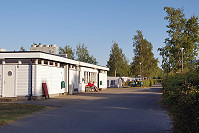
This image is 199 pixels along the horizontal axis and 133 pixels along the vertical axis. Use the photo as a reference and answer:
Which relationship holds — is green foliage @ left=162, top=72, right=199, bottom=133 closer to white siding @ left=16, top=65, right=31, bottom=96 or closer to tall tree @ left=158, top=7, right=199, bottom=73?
white siding @ left=16, top=65, right=31, bottom=96

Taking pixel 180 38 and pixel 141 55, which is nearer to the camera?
pixel 180 38

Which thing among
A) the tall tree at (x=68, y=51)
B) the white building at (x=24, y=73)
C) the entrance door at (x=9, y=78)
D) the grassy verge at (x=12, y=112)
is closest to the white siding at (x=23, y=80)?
the white building at (x=24, y=73)

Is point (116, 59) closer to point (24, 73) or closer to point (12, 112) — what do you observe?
point (24, 73)

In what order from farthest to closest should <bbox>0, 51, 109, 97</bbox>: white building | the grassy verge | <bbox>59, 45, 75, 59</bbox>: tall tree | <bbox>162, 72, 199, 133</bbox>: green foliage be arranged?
<bbox>59, 45, 75, 59</bbox>: tall tree
<bbox>0, 51, 109, 97</bbox>: white building
the grassy verge
<bbox>162, 72, 199, 133</bbox>: green foliage

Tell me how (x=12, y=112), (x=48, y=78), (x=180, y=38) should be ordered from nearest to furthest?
(x=12, y=112) < (x=48, y=78) < (x=180, y=38)

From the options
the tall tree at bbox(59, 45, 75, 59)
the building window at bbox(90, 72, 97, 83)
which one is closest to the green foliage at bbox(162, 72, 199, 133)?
the building window at bbox(90, 72, 97, 83)

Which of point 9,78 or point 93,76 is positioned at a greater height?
point 93,76

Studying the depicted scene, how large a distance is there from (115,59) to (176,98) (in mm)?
65069

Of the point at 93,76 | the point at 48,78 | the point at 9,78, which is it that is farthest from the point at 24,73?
the point at 93,76

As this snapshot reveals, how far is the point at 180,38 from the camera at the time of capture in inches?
1347

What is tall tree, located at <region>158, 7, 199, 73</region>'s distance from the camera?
3391cm

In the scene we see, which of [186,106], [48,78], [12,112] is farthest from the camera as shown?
[48,78]

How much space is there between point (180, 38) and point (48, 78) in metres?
20.7

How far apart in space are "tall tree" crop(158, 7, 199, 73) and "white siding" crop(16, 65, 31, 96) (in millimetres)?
21474
